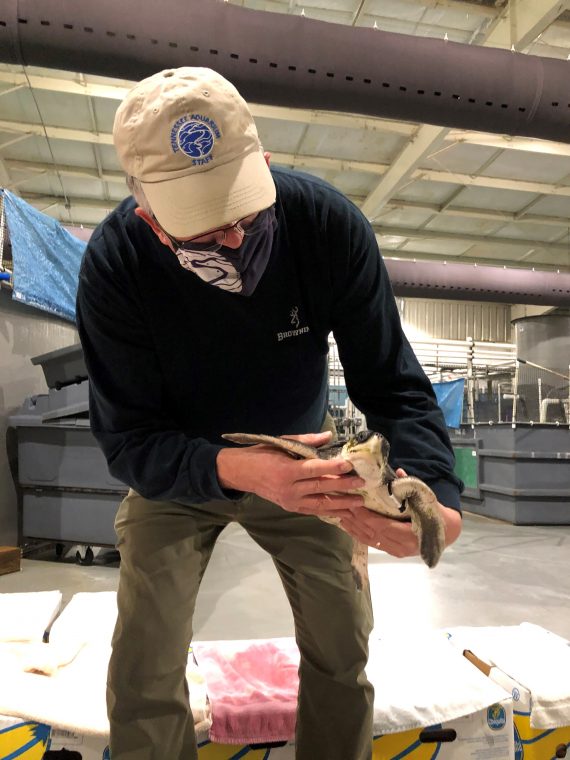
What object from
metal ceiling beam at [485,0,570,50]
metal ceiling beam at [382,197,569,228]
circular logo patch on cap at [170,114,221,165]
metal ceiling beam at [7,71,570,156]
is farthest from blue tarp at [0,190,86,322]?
metal ceiling beam at [382,197,569,228]

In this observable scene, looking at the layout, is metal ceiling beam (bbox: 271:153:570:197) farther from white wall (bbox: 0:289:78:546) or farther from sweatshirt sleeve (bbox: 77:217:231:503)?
sweatshirt sleeve (bbox: 77:217:231:503)

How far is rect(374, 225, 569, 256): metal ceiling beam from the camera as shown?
9.33 meters

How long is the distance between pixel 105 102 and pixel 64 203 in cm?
302

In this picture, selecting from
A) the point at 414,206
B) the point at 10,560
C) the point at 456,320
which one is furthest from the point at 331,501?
the point at 456,320

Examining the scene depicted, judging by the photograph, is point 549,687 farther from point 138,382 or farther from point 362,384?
point 138,382

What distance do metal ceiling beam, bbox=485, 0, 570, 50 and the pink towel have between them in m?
4.69

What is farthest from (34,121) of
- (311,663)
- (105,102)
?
(311,663)

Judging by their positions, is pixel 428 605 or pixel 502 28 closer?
pixel 428 605

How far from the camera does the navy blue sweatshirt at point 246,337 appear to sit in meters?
1.10

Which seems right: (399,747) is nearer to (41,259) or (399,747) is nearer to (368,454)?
(368,454)

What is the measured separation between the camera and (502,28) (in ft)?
14.5

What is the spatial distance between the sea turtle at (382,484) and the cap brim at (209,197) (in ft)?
1.19

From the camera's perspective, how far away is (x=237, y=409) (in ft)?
3.86

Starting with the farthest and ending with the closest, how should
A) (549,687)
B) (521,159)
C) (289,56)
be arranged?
(521,159)
(289,56)
(549,687)
